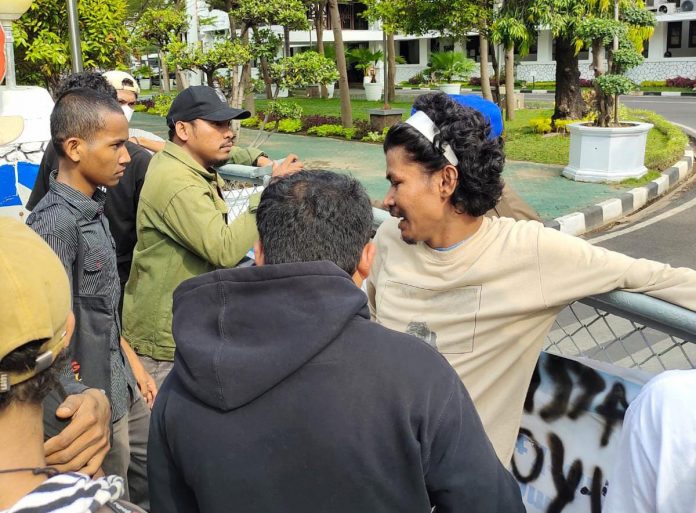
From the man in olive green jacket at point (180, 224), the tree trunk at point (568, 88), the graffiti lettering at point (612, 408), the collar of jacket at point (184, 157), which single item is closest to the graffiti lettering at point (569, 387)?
the graffiti lettering at point (612, 408)

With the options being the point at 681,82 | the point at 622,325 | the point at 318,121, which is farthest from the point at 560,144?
the point at 681,82

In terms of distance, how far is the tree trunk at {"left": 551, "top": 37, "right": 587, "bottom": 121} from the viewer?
1456cm

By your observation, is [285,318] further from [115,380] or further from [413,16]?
[413,16]

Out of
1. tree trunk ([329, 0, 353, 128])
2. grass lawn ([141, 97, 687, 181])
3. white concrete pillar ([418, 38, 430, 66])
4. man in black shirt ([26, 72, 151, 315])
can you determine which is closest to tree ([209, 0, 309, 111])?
grass lawn ([141, 97, 687, 181])

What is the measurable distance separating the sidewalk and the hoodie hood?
5454 millimetres

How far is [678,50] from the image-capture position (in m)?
36.9

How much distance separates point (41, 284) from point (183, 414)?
1.10 ft

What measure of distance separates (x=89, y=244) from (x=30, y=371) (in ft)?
3.60

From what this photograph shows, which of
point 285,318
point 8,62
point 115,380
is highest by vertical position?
point 8,62

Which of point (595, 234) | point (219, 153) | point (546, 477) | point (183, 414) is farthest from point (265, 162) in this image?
point (595, 234)

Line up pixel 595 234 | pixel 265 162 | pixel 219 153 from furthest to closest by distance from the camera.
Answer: pixel 595 234 → pixel 265 162 → pixel 219 153

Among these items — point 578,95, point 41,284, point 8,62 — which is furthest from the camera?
point 578,95

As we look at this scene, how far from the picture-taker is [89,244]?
2.31 m

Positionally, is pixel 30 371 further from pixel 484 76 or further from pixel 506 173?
pixel 484 76
